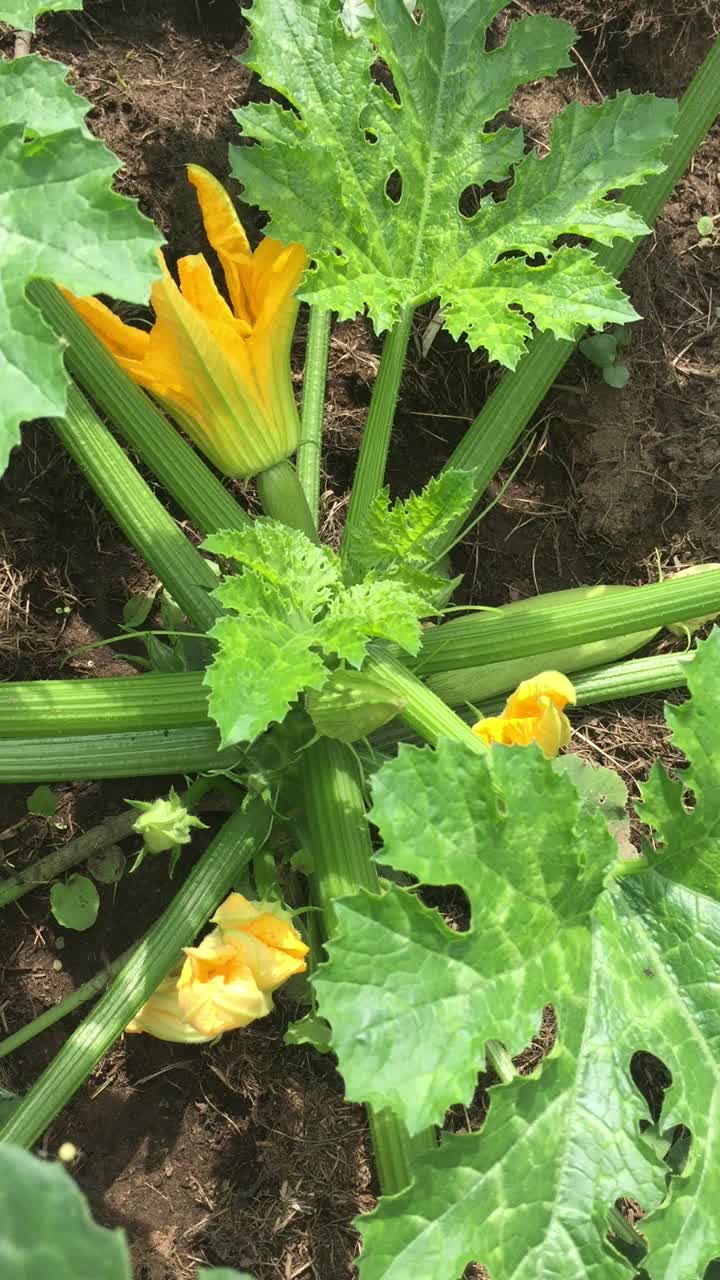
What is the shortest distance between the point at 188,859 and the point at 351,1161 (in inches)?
31.1

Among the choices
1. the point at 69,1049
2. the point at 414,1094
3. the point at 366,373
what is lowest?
the point at 69,1049

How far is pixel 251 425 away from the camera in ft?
8.01

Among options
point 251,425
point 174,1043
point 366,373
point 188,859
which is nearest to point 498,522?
point 366,373

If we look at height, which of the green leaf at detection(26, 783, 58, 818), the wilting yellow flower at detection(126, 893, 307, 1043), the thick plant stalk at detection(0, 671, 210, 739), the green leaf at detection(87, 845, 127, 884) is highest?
the thick plant stalk at detection(0, 671, 210, 739)

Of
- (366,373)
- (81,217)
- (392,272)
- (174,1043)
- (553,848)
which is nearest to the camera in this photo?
(81,217)

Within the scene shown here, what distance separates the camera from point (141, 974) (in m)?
2.29

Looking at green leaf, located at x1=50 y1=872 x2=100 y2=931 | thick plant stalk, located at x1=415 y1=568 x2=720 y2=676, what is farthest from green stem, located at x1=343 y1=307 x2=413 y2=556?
green leaf, located at x1=50 y1=872 x2=100 y2=931

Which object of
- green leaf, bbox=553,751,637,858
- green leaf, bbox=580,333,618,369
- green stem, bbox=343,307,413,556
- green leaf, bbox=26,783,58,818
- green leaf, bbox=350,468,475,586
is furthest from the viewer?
green leaf, bbox=580,333,618,369

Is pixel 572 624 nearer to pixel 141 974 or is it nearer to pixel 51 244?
pixel 141 974

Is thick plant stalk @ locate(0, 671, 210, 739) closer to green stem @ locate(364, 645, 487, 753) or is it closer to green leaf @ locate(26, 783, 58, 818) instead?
green stem @ locate(364, 645, 487, 753)

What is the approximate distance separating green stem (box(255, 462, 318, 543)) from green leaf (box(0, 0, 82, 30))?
0.95 m

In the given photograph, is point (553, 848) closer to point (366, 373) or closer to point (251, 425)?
point (251, 425)

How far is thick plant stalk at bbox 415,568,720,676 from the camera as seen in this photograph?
2.40m

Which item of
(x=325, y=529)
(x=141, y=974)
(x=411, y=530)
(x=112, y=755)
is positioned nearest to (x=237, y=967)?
(x=141, y=974)
